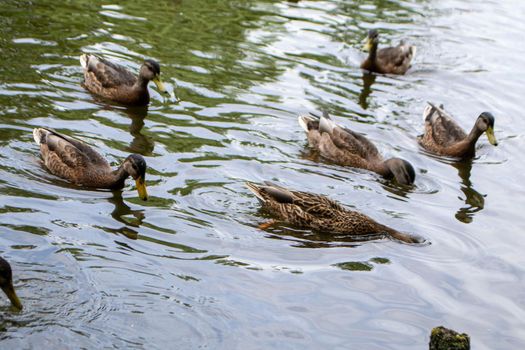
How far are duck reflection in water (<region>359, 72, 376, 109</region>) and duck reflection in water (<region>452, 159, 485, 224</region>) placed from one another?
2118mm

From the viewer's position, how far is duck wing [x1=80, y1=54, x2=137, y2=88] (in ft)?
44.5

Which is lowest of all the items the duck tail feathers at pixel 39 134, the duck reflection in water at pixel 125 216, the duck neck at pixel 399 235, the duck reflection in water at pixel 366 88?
the duck reflection in water at pixel 125 216

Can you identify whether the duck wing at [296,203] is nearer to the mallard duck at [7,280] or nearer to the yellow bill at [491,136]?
the mallard duck at [7,280]

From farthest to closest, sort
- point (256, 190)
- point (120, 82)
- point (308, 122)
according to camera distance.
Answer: point (120, 82) → point (308, 122) → point (256, 190)

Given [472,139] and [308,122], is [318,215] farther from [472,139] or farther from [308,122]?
[472,139]

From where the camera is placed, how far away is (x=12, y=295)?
7680mm

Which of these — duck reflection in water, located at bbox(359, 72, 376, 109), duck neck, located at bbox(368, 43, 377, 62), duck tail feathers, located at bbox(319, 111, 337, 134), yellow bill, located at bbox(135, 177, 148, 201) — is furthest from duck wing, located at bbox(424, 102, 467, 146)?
yellow bill, located at bbox(135, 177, 148, 201)

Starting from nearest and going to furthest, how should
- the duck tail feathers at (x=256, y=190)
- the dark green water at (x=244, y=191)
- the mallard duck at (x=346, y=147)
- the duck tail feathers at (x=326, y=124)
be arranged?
the dark green water at (x=244, y=191), the duck tail feathers at (x=256, y=190), the mallard duck at (x=346, y=147), the duck tail feathers at (x=326, y=124)

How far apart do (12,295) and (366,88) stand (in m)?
9.36

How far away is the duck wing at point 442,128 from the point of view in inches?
545

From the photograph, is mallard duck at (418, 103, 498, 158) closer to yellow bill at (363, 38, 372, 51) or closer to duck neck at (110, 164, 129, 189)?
yellow bill at (363, 38, 372, 51)

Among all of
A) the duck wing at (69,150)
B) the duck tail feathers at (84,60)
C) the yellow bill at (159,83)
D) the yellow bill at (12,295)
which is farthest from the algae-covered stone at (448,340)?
the duck tail feathers at (84,60)

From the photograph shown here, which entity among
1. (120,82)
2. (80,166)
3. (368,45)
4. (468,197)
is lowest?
(468,197)

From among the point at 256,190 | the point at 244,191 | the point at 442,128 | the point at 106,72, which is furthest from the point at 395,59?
the point at 256,190
